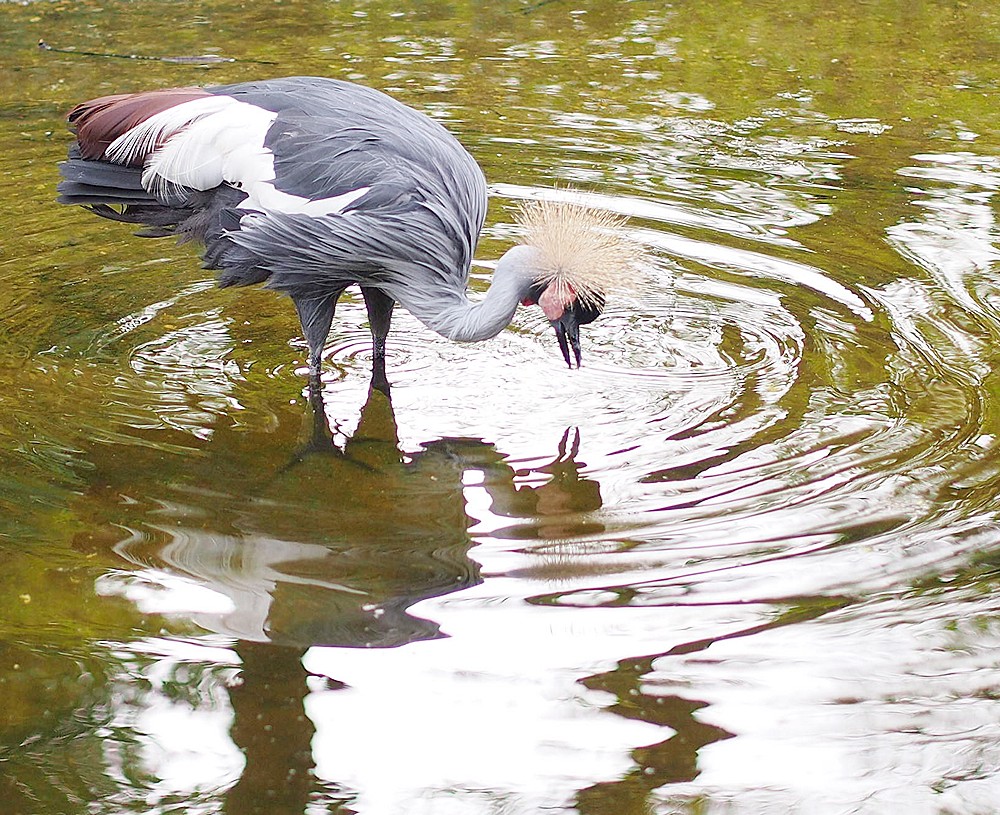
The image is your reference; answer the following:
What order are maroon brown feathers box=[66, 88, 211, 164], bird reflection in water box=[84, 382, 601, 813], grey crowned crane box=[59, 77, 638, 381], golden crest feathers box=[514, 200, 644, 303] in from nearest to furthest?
bird reflection in water box=[84, 382, 601, 813] → golden crest feathers box=[514, 200, 644, 303] → grey crowned crane box=[59, 77, 638, 381] → maroon brown feathers box=[66, 88, 211, 164]

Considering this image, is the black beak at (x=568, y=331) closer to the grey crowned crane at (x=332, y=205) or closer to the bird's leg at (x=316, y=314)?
the grey crowned crane at (x=332, y=205)

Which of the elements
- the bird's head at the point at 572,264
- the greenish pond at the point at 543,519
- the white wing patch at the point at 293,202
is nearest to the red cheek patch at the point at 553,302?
the bird's head at the point at 572,264

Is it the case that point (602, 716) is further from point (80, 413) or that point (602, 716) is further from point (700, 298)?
point (700, 298)

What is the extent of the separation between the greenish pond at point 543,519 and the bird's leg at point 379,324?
7 centimetres

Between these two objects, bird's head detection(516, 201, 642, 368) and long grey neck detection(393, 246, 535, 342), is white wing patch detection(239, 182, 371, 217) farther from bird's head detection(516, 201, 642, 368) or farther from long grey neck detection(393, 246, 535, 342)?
bird's head detection(516, 201, 642, 368)

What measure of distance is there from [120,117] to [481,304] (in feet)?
4.66

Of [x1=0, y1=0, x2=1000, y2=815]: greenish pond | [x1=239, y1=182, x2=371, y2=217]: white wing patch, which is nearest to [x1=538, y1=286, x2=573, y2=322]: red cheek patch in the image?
[x1=0, y1=0, x2=1000, y2=815]: greenish pond

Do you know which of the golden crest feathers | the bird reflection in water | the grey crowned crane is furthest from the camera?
the grey crowned crane

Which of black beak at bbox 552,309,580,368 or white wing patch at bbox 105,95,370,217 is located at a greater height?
white wing patch at bbox 105,95,370,217

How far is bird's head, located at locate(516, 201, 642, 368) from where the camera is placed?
366 cm

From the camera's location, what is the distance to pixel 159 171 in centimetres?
405

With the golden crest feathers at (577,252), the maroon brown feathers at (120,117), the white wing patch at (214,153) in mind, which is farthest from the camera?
the maroon brown feathers at (120,117)

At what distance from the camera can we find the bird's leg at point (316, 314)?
4.08 meters

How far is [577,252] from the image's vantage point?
365cm
